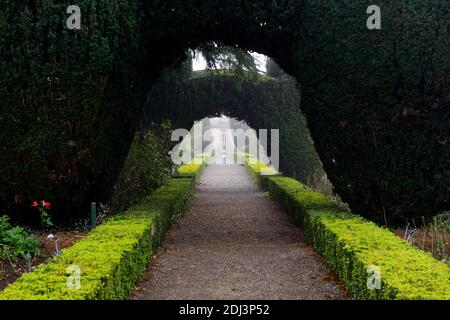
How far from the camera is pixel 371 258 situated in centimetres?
505

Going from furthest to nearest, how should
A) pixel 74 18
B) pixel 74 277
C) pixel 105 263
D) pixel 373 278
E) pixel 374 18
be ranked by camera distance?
pixel 74 18 → pixel 374 18 → pixel 105 263 → pixel 373 278 → pixel 74 277

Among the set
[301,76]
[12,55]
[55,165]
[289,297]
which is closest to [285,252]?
[289,297]

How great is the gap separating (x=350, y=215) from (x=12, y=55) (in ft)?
16.4

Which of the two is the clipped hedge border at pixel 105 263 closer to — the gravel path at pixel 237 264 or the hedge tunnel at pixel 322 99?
the gravel path at pixel 237 264

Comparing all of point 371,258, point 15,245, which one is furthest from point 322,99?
point 15,245

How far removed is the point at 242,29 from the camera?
338 inches

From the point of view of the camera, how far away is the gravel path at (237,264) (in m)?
5.59

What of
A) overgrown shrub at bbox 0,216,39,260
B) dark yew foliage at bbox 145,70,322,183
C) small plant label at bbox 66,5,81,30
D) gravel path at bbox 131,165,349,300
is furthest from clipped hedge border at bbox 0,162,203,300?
dark yew foliage at bbox 145,70,322,183

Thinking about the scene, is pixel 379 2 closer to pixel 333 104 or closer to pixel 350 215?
pixel 333 104

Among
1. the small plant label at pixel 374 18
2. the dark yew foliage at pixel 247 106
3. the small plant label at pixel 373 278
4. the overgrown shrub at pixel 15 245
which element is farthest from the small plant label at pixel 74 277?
the dark yew foliage at pixel 247 106

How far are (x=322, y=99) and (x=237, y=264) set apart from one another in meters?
→ 2.69

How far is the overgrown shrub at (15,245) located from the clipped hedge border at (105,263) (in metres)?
0.80

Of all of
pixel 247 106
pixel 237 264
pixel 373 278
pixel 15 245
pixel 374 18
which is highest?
pixel 374 18

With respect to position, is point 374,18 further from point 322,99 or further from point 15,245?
point 15,245
